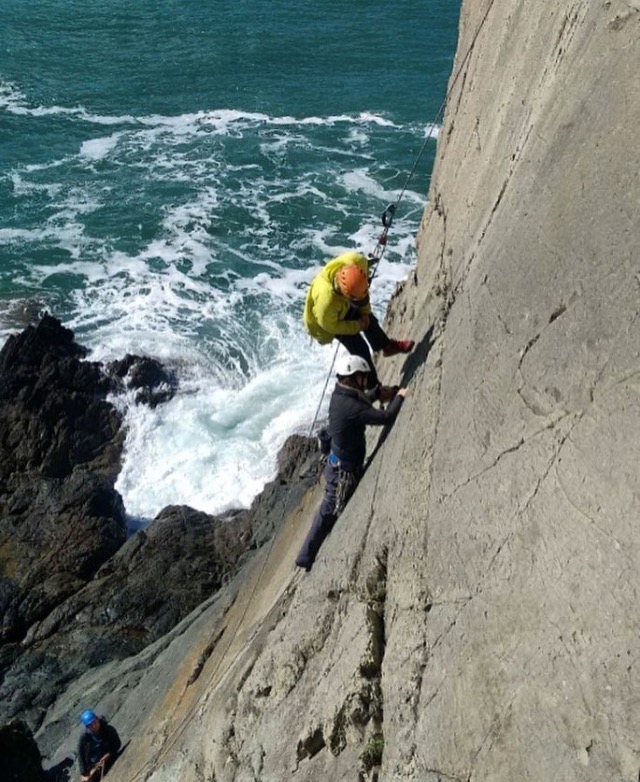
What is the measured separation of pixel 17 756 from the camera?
10.8 meters

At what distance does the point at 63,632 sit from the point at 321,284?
9.90 meters

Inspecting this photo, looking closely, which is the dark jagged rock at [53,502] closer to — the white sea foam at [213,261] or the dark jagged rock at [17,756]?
the white sea foam at [213,261]

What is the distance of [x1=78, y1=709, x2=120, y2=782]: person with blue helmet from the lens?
9.93 metres

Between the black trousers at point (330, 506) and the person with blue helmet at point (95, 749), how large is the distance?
3.99 m

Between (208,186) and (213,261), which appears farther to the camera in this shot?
(208,186)

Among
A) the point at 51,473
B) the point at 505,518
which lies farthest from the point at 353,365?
the point at 51,473

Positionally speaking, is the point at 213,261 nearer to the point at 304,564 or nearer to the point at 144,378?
the point at 144,378

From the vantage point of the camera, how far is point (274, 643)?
7223 mm

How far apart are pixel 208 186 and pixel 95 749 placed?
25.6 m

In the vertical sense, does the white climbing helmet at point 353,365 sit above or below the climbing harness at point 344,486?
above

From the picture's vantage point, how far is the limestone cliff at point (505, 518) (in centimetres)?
377

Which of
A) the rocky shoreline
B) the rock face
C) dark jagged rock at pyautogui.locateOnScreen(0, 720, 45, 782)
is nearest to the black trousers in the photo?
dark jagged rock at pyautogui.locateOnScreen(0, 720, 45, 782)

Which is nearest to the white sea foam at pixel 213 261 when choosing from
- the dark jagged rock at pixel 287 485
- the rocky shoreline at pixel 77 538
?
the dark jagged rock at pixel 287 485

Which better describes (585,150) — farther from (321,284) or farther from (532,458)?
(321,284)
